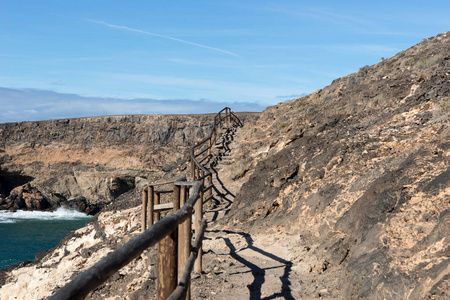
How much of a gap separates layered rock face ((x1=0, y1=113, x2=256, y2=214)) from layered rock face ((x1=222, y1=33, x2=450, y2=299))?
24538 millimetres

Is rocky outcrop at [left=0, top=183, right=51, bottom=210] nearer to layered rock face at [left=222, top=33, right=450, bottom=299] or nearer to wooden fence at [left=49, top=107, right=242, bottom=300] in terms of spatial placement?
layered rock face at [left=222, top=33, right=450, bottom=299]

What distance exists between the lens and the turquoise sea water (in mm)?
21450

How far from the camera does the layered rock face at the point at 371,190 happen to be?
4426mm

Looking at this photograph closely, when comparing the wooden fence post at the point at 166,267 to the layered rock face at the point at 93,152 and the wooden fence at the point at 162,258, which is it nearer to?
the wooden fence at the point at 162,258

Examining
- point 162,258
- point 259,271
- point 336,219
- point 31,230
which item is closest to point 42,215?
point 31,230

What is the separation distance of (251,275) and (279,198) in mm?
2697

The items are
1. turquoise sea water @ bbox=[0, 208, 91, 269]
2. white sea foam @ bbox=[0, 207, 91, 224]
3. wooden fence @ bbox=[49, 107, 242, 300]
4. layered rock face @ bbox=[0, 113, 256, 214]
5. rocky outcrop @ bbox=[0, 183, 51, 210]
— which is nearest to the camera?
wooden fence @ bbox=[49, 107, 242, 300]

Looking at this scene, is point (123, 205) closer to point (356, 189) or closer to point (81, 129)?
point (356, 189)

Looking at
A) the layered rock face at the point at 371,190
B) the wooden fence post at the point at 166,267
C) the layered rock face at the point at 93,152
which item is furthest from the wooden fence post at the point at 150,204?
the layered rock face at the point at 93,152

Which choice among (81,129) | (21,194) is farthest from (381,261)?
(81,129)

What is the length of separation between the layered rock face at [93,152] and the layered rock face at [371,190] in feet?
80.5

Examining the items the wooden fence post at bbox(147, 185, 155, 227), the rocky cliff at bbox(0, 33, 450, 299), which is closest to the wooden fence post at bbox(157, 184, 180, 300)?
the rocky cliff at bbox(0, 33, 450, 299)

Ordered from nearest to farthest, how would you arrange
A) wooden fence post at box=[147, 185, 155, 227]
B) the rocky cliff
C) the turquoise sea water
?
the rocky cliff < wooden fence post at box=[147, 185, 155, 227] < the turquoise sea water

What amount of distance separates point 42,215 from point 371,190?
29.6m
